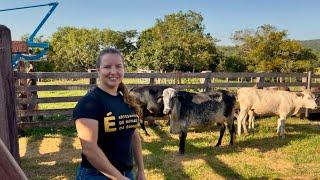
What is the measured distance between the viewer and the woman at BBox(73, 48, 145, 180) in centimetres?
260

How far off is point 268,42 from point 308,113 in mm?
48234

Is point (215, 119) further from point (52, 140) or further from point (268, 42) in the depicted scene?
point (268, 42)

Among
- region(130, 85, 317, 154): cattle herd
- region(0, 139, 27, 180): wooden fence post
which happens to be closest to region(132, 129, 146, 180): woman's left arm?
region(0, 139, 27, 180): wooden fence post

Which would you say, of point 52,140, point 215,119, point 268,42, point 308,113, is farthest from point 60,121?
point 268,42

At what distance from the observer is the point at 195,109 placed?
1007cm

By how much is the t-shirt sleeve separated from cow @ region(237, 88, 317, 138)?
31.0 feet

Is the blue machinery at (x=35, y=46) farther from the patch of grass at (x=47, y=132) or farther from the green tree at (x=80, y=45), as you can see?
the green tree at (x=80, y=45)

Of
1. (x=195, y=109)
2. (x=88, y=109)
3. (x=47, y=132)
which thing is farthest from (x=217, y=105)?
(x=88, y=109)

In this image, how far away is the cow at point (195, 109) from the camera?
9711 mm

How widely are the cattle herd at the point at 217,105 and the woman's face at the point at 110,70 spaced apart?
22.4ft

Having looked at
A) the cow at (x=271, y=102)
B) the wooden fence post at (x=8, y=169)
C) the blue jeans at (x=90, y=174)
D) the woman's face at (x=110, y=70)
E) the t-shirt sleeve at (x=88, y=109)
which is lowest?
the cow at (x=271, y=102)

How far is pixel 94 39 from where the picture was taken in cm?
8781

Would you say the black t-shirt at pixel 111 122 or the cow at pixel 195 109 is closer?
the black t-shirt at pixel 111 122

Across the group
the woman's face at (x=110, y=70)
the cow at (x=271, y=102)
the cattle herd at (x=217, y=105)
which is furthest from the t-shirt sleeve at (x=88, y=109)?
the cow at (x=271, y=102)
